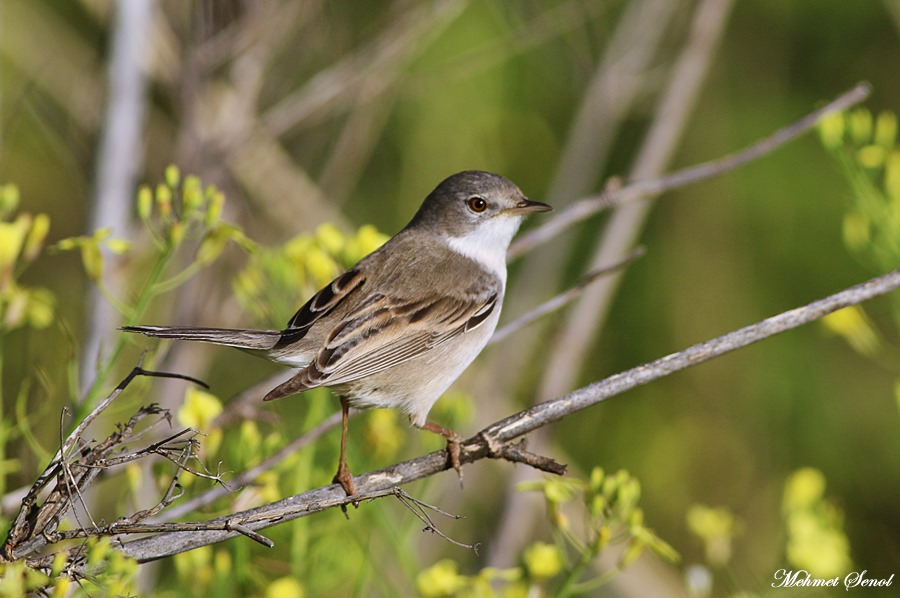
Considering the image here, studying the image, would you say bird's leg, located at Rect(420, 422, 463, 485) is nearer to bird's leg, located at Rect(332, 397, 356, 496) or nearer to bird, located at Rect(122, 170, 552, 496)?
bird, located at Rect(122, 170, 552, 496)

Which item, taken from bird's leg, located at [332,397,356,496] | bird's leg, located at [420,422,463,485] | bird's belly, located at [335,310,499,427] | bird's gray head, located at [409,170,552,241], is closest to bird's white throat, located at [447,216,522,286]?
bird's gray head, located at [409,170,552,241]

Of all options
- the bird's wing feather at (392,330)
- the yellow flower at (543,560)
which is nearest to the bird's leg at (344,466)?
the bird's wing feather at (392,330)

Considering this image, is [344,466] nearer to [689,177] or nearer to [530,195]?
[689,177]

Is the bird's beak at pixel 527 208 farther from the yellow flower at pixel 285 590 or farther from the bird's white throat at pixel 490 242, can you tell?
the yellow flower at pixel 285 590

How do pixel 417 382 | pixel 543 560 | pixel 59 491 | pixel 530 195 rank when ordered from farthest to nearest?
1. pixel 530 195
2. pixel 417 382
3. pixel 543 560
4. pixel 59 491

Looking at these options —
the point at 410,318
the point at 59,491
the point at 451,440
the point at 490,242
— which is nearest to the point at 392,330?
the point at 410,318

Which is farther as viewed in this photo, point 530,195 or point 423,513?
point 530,195

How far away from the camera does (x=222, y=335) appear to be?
331cm

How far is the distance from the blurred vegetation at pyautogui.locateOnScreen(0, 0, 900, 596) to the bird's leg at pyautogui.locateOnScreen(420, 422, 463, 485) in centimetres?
20

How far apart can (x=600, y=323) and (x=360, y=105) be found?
2084mm

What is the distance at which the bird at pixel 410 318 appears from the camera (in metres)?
3.40

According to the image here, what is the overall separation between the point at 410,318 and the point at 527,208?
0.81m

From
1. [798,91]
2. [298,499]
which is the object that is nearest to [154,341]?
[298,499]

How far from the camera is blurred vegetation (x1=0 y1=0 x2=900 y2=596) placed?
14.6ft
